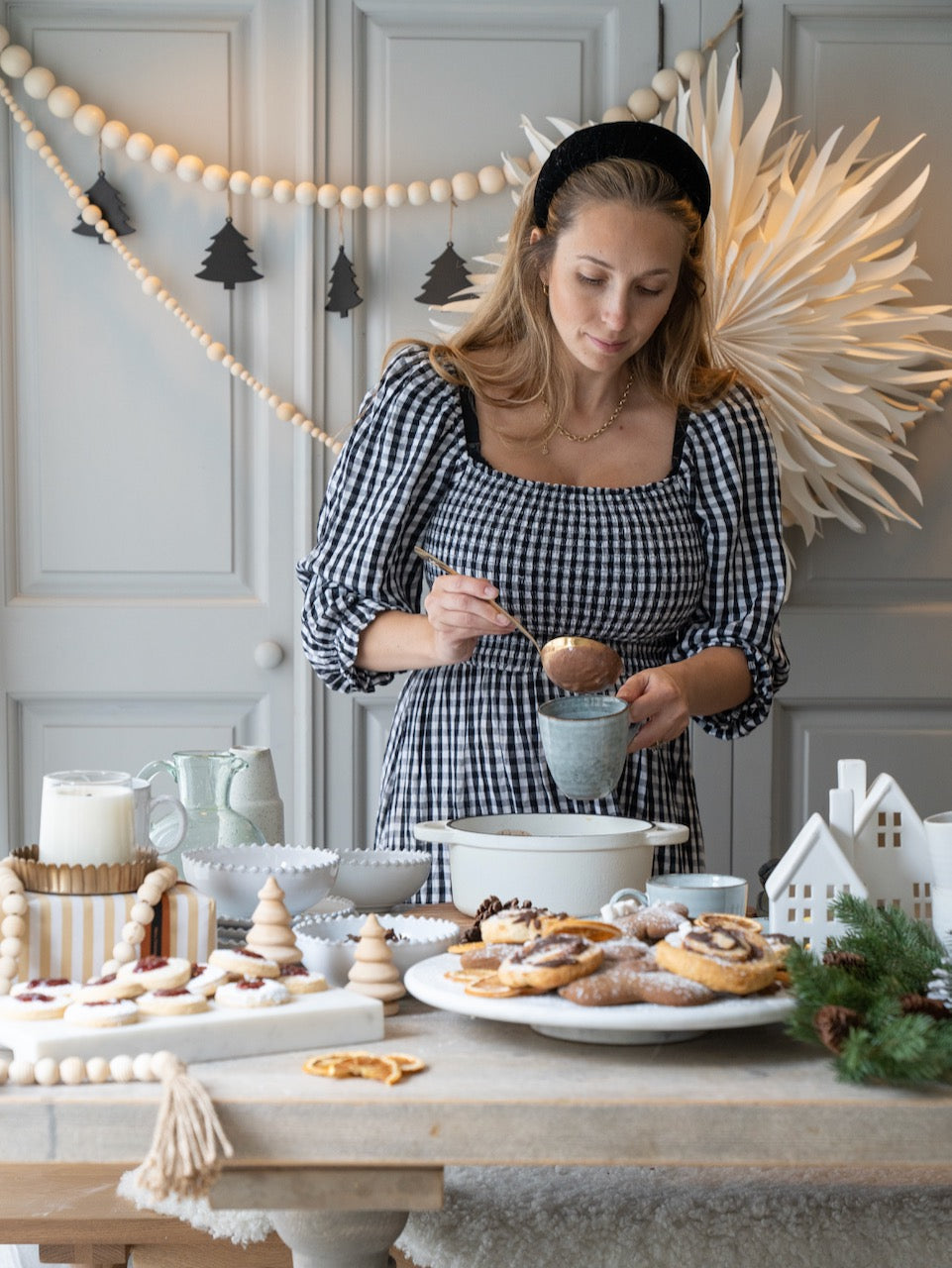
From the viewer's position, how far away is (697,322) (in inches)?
72.1

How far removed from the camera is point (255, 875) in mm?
1090

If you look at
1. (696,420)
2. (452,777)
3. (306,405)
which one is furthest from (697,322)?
(306,405)

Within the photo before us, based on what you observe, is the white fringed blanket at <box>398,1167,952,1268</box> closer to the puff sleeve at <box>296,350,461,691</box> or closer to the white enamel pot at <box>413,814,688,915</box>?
the white enamel pot at <box>413,814,688,915</box>

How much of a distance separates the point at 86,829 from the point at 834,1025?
19.9 inches

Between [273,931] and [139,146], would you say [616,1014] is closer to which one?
[273,931]

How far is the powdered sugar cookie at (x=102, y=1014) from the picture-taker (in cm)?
80

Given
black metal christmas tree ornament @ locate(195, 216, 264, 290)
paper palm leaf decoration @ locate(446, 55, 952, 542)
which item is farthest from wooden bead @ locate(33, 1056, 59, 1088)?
black metal christmas tree ornament @ locate(195, 216, 264, 290)

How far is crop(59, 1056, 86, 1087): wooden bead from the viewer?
77cm

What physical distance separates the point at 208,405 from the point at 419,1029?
200 cm

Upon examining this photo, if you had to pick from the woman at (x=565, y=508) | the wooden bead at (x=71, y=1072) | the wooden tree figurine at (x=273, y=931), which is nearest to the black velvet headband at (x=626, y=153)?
the woman at (x=565, y=508)

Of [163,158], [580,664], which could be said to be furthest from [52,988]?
[163,158]

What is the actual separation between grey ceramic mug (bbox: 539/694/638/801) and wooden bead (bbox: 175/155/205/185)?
166 cm

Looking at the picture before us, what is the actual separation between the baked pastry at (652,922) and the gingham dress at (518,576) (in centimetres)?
68

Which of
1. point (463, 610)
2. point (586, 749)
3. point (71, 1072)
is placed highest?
point (463, 610)
